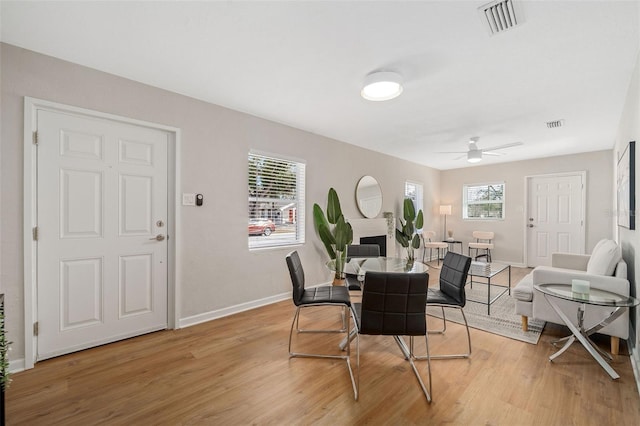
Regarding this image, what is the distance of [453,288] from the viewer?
Result: 2398mm

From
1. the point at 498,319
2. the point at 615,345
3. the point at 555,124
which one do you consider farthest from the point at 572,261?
the point at 555,124

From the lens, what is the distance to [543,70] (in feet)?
7.64

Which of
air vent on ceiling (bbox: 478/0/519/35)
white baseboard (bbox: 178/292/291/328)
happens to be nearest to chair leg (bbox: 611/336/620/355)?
air vent on ceiling (bbox: 478/0/519/35)

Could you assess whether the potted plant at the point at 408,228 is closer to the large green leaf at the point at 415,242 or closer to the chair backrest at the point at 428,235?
the large green leaf at the point at 415,242

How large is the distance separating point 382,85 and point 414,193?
4.44 meters

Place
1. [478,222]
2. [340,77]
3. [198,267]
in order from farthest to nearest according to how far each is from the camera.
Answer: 1. [478,222]
2. [198,267]
3. [340,77]

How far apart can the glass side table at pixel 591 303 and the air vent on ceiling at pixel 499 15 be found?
1934 millimetres

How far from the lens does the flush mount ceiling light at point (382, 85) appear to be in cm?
231

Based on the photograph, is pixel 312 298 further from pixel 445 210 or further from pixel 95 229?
pixel 445 210

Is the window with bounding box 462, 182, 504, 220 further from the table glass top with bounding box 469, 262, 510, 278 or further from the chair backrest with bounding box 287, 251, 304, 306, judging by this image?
the chair backrest with bounding box 287, 251, 304, 306

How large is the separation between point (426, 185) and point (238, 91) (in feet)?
17.2

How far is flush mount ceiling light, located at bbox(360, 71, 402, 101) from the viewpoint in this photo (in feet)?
7.59

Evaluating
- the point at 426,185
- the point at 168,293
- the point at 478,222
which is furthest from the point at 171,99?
the point at 478,222

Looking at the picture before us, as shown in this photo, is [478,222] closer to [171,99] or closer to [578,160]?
[578,160]
